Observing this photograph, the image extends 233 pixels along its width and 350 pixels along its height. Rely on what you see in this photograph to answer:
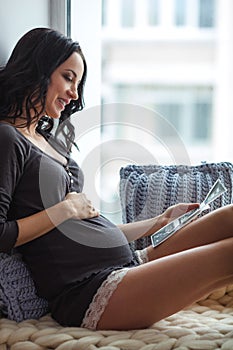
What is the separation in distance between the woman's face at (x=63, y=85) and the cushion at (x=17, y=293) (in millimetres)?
407

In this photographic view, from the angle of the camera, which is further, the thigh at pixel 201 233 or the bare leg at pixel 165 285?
the thigh at pixel 201 233

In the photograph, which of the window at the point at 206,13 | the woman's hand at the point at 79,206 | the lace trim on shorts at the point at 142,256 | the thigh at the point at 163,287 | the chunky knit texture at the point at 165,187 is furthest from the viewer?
the window at the point at 206,13

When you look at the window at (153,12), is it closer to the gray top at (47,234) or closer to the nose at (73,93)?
the nose at (73,93)

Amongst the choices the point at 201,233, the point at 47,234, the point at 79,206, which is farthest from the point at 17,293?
the point at 201,233

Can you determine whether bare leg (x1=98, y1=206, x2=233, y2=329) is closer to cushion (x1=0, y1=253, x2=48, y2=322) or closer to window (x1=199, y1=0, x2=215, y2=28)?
cushion (x1=0, y1=253, x2=48, y2=322)

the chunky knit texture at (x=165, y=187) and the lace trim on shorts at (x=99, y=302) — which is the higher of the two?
the chunky knit texture at (x=165, y=187)

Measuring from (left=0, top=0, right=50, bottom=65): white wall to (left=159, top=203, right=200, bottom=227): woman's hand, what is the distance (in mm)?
646

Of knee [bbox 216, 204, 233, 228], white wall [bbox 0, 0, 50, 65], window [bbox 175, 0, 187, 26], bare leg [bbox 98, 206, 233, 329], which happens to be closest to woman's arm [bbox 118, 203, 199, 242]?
knee [bbox 216, 204, 233, 228]

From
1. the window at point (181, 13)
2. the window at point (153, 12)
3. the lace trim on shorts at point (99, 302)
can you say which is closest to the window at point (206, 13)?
the window at point (181, 13)

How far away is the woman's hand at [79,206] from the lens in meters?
1.35

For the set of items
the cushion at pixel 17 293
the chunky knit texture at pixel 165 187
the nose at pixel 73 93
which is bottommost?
the cushion at pixel 17 293

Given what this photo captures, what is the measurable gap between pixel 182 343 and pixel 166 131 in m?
0.85

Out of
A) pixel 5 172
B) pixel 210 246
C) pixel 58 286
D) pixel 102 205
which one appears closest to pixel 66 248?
pixel 58 286

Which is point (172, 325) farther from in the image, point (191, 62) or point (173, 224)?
point (191, 62)
